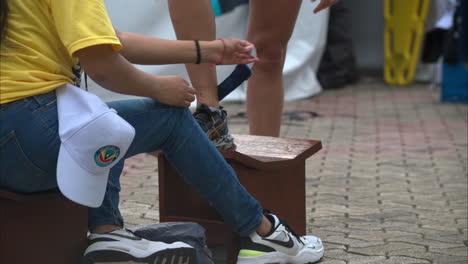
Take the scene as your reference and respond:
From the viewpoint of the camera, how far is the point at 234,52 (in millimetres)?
2176

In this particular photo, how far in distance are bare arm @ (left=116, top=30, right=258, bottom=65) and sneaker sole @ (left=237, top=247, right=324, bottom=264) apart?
0.59m

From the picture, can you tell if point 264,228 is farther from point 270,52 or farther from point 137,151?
point 270,52

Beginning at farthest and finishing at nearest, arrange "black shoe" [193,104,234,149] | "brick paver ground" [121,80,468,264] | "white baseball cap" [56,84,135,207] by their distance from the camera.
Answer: "brick paver ground" [121,80,468,264] < "black shoe" [193,104,234,149] < "white baseball cap" [56,84,135,207]

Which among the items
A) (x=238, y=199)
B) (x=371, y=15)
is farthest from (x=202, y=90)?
(x=371, y=15)

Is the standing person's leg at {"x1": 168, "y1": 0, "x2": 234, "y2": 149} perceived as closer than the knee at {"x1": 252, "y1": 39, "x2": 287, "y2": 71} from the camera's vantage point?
Yes

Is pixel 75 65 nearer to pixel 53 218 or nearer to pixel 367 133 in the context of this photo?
pixel 53 218

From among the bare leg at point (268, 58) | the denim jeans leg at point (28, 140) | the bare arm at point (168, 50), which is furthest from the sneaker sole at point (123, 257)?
the bare leg at point (268, 58)

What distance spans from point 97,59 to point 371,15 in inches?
263

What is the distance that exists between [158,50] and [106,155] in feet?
1.32

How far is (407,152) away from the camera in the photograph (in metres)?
4.63

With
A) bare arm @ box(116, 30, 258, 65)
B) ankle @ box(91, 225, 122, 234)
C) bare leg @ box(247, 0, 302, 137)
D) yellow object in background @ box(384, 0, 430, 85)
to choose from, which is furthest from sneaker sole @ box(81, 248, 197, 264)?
yellow object in background @ box(384, 0, 430, 85)

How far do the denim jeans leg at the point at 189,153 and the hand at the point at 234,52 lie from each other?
0.60 feet

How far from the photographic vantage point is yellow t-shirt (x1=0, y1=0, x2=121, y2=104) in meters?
1.84

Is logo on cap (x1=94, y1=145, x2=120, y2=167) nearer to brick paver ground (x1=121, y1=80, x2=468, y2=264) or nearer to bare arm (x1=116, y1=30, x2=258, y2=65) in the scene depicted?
bare arm (x1=116, y1=30, x2=258, y2=65)
